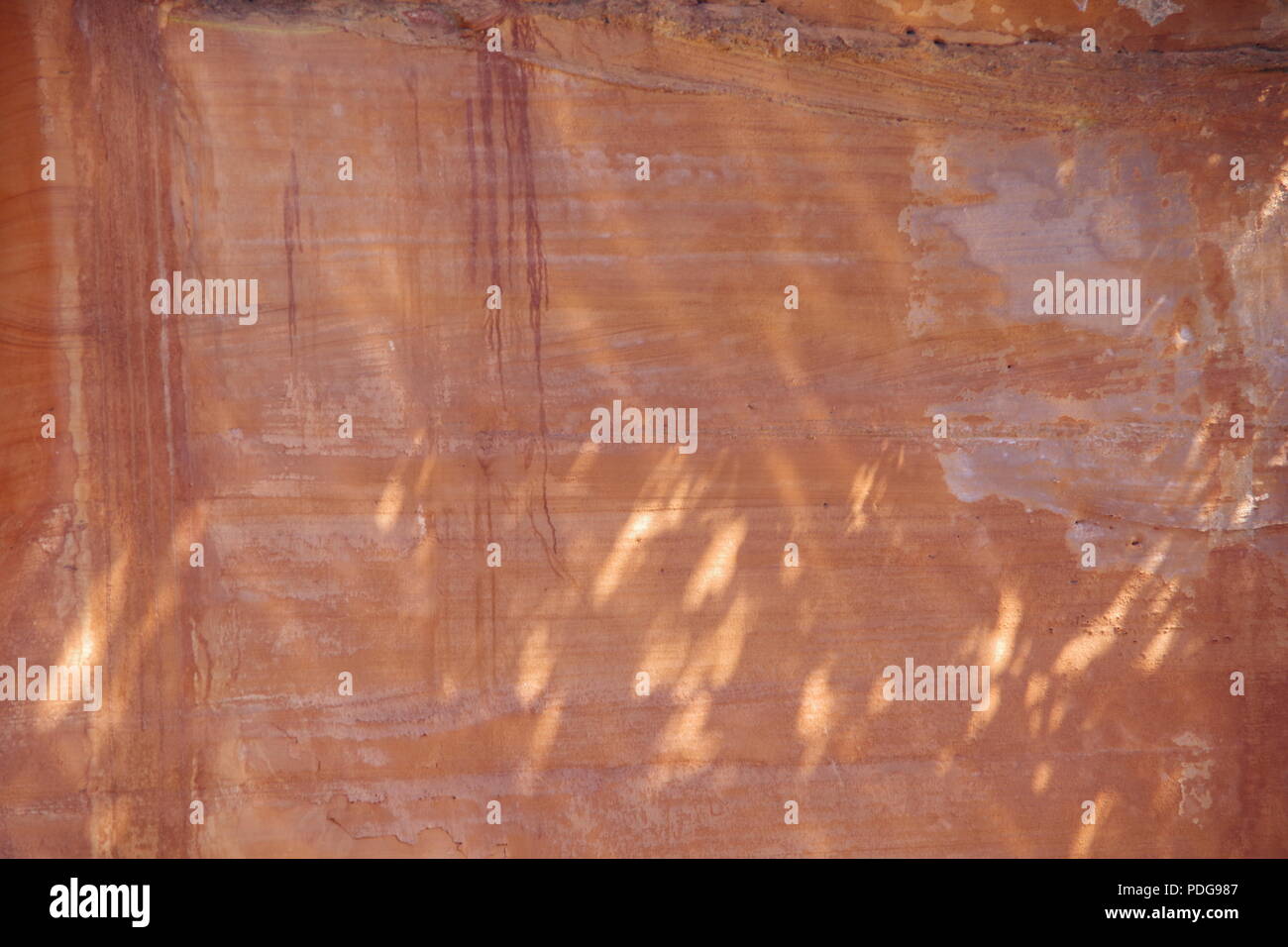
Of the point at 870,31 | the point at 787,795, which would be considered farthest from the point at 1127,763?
the point at 870,31

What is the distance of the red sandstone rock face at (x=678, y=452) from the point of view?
3.77 m

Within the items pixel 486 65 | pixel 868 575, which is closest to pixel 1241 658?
pixel 868 575

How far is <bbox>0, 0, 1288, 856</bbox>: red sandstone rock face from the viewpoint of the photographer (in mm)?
3770

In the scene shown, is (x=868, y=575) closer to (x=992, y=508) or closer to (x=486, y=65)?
(x=992, y=508)

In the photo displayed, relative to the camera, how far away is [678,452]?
388 centimetres

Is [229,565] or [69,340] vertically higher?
[69,340]

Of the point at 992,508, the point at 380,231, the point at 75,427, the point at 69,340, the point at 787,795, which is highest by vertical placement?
the point at 380,231

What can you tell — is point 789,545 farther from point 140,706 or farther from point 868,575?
point 140,706

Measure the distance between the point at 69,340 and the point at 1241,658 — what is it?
6.10 meters

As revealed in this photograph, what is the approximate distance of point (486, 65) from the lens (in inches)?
150

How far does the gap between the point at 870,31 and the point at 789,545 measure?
2648 millimetres

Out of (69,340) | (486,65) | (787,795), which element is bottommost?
(787,795)

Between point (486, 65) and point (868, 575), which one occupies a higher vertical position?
point (486, 65)

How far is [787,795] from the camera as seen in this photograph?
3904mm
